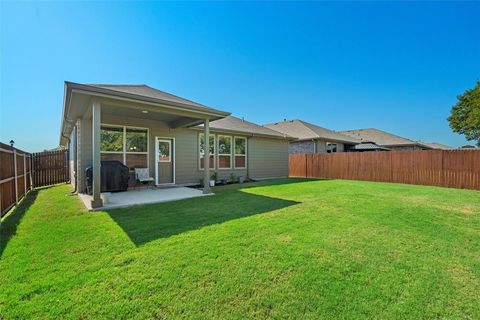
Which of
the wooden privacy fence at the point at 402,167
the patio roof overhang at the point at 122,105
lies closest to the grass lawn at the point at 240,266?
the patio roof overhang at the point at 122,105

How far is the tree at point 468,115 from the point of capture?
1888 cm

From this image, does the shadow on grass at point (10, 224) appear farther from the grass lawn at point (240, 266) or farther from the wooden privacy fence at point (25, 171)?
the wooden privacy fence at point (25, 171)

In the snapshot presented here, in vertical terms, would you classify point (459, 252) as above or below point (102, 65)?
below

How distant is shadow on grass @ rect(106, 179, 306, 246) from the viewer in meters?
3.97

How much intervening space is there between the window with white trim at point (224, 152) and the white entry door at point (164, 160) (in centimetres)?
255

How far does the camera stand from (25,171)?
26.3 feet

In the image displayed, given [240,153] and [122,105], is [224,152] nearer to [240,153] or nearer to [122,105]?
[240,153]

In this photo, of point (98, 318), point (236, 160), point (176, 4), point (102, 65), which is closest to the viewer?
point (98, 318)

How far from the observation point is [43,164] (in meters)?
11.0

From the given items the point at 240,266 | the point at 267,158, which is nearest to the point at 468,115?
the point at 267,158

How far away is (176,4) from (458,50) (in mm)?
16573

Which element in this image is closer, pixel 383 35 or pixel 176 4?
pixel 176 4

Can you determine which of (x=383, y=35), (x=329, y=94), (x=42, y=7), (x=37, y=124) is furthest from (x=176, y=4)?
(x=329, y=94)

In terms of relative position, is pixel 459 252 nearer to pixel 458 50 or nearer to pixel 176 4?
pixel 176 4
